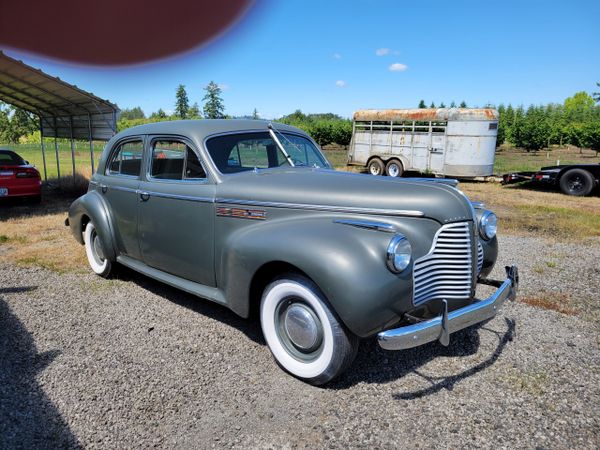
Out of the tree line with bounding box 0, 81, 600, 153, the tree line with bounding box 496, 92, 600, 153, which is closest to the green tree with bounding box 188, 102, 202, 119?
the tree line with bounding box 0, 81, 600, 153

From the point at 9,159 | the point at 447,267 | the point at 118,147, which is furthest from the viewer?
the point at 9,159

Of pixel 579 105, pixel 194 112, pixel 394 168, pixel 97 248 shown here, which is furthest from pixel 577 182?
pixel 579 105

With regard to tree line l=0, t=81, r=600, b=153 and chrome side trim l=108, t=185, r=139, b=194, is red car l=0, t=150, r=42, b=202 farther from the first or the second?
tree line l=0, t=81, r=600, b=153

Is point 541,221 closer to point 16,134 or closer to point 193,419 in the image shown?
point 193,419

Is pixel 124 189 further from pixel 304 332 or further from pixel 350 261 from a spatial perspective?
pixel 350 261

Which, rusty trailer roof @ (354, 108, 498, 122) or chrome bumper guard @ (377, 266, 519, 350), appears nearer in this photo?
chrome bumper guard @ (377, 266, 519, 350)

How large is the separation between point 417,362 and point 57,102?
11658 mm

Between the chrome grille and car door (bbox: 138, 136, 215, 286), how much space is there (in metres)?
1.64

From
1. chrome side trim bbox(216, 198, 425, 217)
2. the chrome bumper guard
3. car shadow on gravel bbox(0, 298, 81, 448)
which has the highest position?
chrome side trim bbox(216, 198, 425, 217)

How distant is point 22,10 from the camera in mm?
5273

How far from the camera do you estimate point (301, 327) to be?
9.28 ft

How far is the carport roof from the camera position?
8.78 m

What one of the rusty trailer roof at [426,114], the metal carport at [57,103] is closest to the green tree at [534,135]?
the rusty trailer roof at [426,114]

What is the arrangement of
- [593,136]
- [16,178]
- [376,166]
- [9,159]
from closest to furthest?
1. [16,178]
2. [9,159]
3. [376,166]
4. [593,136]
